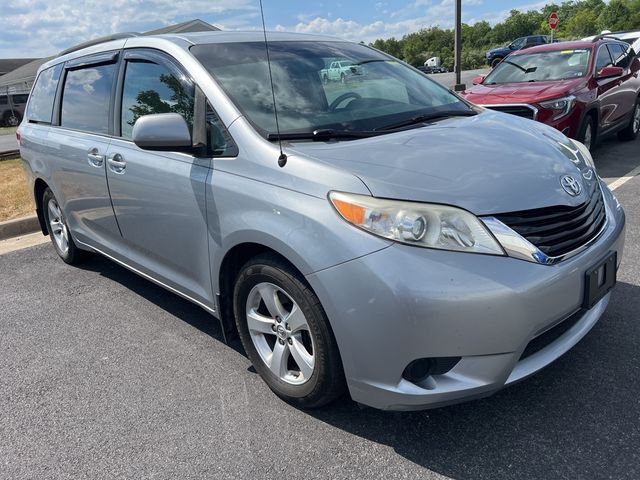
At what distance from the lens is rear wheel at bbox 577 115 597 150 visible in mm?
6981

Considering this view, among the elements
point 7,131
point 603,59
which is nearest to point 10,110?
point 7,131

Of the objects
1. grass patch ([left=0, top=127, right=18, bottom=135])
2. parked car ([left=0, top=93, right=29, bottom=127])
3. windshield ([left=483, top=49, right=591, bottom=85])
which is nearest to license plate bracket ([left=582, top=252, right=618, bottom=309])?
windshield ([left=483, top=49, right=591, bottom=85])

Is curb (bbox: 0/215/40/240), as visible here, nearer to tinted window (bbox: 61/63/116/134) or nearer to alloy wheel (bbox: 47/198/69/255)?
alloy wheel (bbox: 47/198/69/255)

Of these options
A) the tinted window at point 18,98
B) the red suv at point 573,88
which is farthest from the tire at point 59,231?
the tinted window at point 18,98

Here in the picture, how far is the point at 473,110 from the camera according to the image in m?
3.44

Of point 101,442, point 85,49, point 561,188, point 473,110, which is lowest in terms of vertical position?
point 101,442

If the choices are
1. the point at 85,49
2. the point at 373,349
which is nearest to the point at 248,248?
the point at 373,349

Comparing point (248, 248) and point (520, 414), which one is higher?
point (248, 248)

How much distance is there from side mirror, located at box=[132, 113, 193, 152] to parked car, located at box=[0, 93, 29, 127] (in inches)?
1215

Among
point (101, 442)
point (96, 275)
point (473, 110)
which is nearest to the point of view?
point (101, 442)

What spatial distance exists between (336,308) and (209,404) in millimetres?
1029

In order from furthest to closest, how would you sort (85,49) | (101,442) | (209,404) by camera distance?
(85,49) < (209,404) < (101,442)

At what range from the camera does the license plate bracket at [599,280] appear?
7.64 feet

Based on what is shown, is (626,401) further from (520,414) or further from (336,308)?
(336,308)
